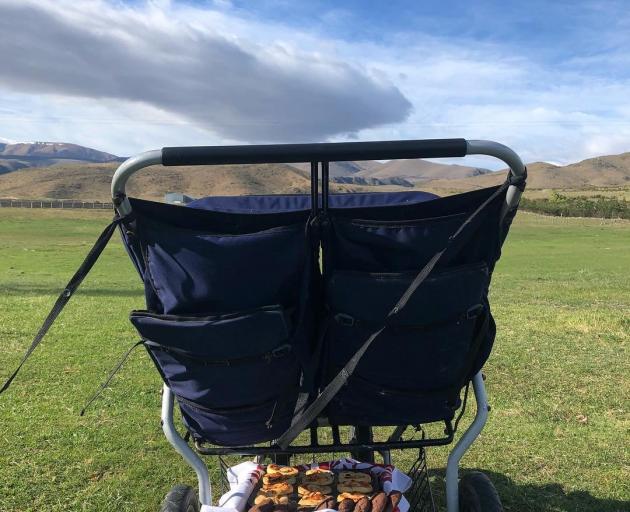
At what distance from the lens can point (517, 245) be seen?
119 feet

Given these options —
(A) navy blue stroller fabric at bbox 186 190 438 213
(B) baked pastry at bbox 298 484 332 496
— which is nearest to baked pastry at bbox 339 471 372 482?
(B) baked pastry at bbox 298 484 332 496

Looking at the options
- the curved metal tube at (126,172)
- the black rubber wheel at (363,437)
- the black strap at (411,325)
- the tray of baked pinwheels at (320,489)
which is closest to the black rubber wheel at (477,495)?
the tray of baked pinwheels at (320,489)

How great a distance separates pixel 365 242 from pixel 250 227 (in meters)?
0.45

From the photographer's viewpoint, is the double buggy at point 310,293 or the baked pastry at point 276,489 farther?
the baked pastry at point 276,489

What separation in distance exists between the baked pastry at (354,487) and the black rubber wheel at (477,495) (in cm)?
44

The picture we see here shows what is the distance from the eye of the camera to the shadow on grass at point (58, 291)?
1394 centimetres

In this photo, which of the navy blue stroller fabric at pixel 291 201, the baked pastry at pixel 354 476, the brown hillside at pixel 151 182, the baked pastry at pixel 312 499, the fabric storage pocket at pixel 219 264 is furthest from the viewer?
the brown hillside at pixel 151 182

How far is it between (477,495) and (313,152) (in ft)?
5.62

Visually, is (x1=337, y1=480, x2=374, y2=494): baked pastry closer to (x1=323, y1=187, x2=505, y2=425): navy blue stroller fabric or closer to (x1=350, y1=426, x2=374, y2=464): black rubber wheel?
(x1=323, y1=187, x2=505, y2=425): navy blue stroller fabric

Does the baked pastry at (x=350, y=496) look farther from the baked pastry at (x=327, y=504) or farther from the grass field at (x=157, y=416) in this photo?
the grass field at (x=157, y=416)

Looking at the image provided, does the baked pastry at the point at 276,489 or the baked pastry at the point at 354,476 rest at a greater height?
the baked pastry at the point at 354,476

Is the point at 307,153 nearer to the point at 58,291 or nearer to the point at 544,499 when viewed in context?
the point at 544,499

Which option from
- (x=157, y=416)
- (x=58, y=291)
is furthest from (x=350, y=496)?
(x=58, y=291)

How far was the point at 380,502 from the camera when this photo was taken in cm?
273
